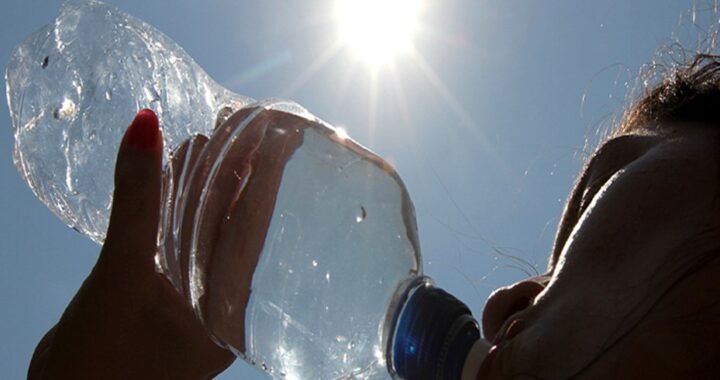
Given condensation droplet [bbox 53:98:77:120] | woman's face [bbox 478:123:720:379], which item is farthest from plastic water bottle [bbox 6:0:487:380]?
condensation droplet [bbox 53:98:77:120]

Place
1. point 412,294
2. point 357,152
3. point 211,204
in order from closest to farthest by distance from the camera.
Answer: point 412,294 < point 211,204 < point 357,152

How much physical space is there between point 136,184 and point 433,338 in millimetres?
612

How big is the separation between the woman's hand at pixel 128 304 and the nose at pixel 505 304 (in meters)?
0.67

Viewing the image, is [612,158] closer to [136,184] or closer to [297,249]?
[297,249]

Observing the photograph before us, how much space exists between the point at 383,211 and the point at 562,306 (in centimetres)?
64

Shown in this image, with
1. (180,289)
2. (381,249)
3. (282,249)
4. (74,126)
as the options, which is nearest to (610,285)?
(381,249)

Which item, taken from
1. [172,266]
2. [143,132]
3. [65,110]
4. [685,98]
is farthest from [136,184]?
[685,98]

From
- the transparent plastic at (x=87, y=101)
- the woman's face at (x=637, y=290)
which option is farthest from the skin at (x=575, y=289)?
the transparent plastic at (x=87, y=101)

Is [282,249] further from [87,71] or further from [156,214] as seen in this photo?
[87,71]

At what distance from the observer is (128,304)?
56.4 inches

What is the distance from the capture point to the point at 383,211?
5.11ft

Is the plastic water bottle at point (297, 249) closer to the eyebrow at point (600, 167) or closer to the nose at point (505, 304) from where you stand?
the nose at point (505, 304)

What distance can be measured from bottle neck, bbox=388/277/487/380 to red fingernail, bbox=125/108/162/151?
57 centimetres

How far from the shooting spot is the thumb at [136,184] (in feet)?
4.30
